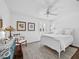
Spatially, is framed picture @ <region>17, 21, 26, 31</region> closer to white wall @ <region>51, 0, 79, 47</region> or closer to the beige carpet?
the beige carpet

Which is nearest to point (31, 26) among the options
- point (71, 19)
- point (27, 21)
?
point (27, 21)

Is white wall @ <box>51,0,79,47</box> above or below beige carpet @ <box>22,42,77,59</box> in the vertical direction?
above

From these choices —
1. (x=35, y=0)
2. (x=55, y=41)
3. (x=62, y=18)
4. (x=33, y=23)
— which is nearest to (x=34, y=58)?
(x=55, y=41)

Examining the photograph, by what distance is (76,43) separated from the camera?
19.8 ft

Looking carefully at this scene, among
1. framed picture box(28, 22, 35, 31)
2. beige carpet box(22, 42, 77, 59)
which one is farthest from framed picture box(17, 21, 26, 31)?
beige carpet box(22, 42, 77, 59)

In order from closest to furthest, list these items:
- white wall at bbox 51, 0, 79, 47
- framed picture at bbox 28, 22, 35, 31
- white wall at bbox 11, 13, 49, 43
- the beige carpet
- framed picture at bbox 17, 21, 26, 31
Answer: the beige carpet, white wall at bbox 51, 0, 79, 47, white wall at bbox 11, 13, 49, 43, framed picture at bbox 17, 21, 26, 31, framed picture at bbox 28, 22, 35, 31

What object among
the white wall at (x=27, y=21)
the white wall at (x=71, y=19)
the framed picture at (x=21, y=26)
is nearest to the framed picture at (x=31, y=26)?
the white wall at (x=27, y=21)

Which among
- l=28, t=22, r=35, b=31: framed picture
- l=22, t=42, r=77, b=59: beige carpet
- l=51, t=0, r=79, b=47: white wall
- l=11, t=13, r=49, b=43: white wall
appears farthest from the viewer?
l=28, t=22, r=35, b=31: framed picture

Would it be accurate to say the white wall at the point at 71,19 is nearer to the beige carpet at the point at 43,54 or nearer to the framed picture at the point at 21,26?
the beige carpet at the point at 43,54

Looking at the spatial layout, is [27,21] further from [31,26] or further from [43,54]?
[43,54]

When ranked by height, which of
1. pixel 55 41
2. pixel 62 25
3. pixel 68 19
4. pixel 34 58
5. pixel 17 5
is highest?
pixel 17 5

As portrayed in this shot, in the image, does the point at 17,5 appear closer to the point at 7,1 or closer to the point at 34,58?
the point at 7,1

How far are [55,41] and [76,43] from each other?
2.93 m

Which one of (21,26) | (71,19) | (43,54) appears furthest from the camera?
(71,19)
